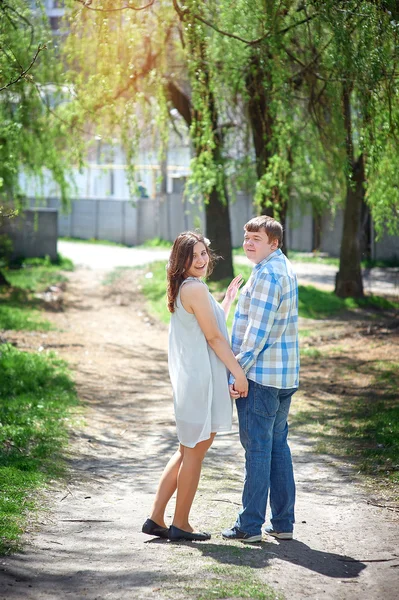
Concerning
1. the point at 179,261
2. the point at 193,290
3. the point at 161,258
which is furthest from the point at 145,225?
the point at 193,290

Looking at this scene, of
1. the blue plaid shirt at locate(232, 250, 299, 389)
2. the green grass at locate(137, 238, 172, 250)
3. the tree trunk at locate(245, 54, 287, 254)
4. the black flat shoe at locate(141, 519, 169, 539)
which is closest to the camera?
the blue plaid shirt at locate(232, 250, 299, 389)

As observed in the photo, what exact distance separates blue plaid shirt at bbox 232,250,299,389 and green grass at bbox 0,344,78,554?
180 centimetres

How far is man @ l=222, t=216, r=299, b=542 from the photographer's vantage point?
5098 millimetres

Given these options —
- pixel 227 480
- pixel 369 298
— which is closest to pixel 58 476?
pixel 227 480

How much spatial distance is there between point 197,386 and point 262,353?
436 millimetres

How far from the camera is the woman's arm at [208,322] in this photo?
5.11m

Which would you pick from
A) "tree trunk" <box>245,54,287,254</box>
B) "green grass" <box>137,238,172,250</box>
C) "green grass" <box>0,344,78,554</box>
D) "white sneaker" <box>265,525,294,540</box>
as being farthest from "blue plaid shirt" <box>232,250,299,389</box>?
"green grass" <box>137,238,172,250</box>

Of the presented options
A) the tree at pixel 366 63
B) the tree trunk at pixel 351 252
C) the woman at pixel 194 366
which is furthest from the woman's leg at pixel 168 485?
the tree trunk at pixel 351 252

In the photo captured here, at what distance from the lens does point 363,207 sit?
19938mm

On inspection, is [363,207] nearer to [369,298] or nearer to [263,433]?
[369,298]

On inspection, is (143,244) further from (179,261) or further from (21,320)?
(179,261)

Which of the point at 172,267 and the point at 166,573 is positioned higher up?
the point at 172,267

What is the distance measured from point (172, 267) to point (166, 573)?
70.1 inches

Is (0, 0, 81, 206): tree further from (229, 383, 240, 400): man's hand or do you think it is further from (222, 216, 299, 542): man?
(229, 383, 240, 400): man's hand
